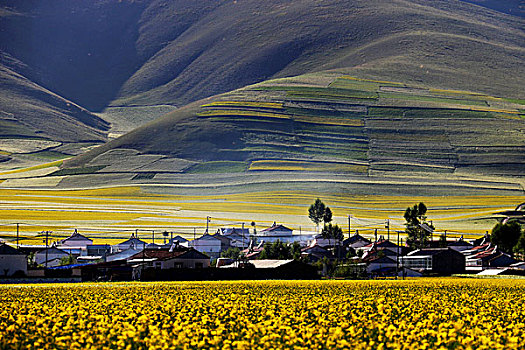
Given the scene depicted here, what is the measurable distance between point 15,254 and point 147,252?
794 inches

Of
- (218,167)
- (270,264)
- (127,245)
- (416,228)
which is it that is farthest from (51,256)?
(218,167)

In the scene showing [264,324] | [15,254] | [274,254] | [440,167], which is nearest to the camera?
[264,324]

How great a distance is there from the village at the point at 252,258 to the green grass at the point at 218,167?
52.0 metres

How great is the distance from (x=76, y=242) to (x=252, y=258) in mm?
26394

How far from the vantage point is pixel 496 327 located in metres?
19.9

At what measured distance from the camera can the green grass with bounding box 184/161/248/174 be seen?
181 metres

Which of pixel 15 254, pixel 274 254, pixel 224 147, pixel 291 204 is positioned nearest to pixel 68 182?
pixel 224 147

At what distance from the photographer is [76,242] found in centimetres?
11312

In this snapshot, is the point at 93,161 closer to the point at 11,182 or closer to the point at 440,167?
the point at 11,182

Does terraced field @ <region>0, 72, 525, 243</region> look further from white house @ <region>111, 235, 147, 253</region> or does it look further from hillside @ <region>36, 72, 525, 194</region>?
white house @ <region>111, 235, 147, 253</region>

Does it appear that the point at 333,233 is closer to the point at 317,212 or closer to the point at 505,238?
the point at 317,212

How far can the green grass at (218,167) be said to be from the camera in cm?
18100

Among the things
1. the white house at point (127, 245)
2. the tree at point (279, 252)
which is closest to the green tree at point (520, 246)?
the tree at point (279, 252)

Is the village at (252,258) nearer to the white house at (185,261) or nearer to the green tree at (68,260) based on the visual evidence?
the white house at (185,261)
